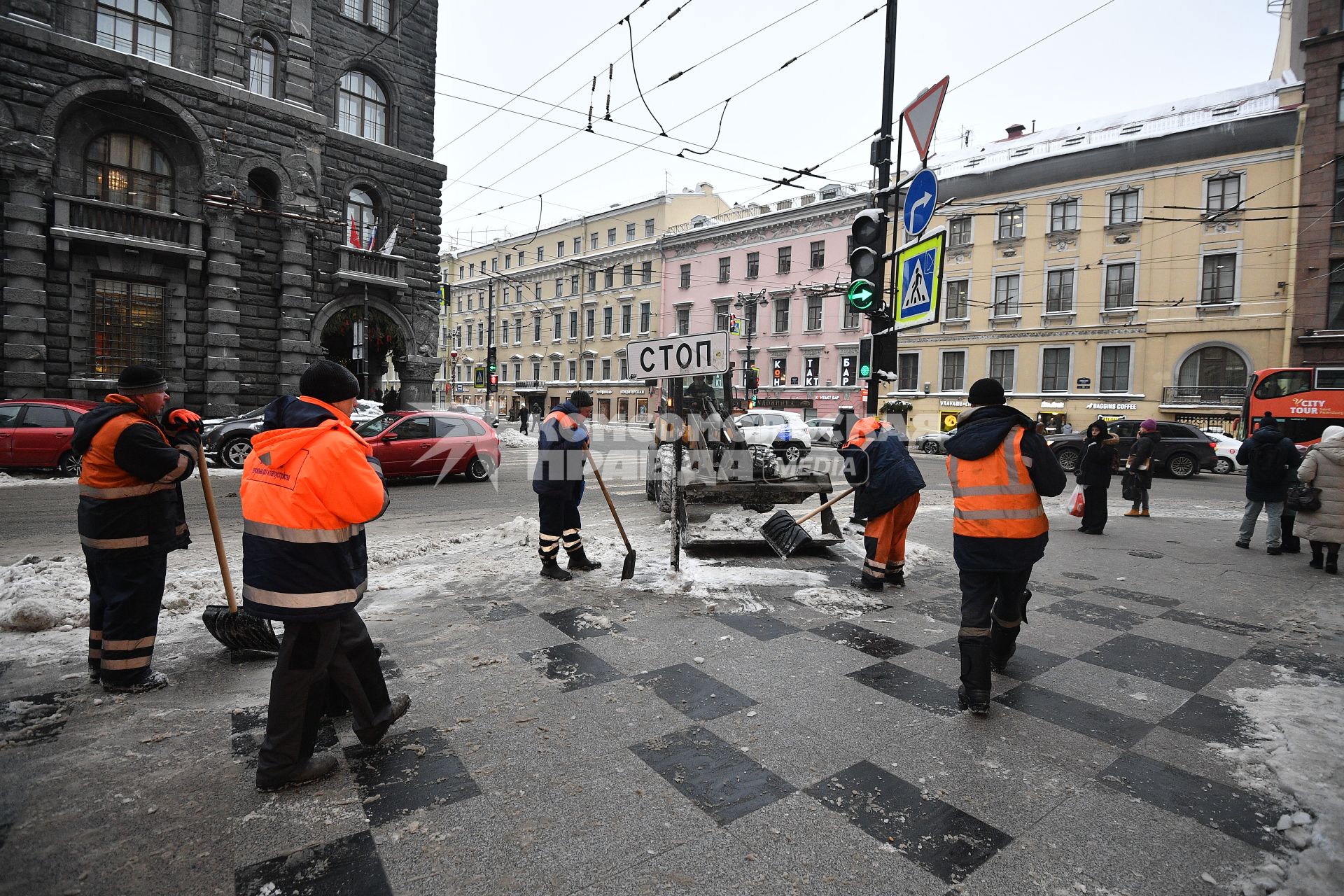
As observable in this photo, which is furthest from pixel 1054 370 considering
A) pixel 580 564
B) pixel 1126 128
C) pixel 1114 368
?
pixel 580 564

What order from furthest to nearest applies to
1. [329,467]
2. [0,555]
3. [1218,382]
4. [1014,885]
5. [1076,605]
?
[1218,382] < [0,555] < [1076,605] < [329,467] < [1014,885]

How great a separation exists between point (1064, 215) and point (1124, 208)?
97.5 inches

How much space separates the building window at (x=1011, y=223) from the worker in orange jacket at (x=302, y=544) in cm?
3884

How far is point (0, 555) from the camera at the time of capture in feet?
23.0

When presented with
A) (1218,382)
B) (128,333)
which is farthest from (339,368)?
Answer: (1218,382)

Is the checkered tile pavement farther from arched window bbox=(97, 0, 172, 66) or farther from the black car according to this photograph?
arched window bbox=(97, 0, 172, 66)

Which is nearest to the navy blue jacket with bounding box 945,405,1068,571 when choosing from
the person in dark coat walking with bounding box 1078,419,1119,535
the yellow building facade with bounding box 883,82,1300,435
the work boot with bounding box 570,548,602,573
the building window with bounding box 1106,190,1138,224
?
the work boot with bounding box 570,548,602,573

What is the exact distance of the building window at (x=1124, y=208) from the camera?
3192 cm

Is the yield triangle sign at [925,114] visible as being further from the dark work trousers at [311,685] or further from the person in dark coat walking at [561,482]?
the dark work trousers at [311,685]

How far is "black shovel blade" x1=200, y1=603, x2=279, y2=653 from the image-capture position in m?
4.24

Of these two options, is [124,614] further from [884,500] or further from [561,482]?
[884,500]

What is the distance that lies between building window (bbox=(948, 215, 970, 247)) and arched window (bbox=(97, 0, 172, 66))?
110 feet

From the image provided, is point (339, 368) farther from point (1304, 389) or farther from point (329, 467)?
point (1304, 389)

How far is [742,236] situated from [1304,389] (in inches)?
1248
